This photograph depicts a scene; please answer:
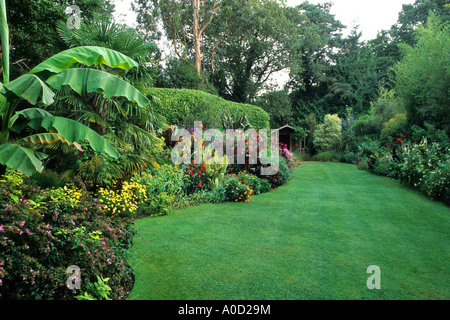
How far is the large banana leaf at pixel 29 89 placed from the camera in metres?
3.45

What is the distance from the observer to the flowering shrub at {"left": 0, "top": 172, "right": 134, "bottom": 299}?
7.96 ft

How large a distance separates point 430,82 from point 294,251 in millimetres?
10396

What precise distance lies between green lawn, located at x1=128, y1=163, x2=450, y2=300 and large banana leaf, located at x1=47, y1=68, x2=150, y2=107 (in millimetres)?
2430

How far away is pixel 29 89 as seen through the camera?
350 centimetres

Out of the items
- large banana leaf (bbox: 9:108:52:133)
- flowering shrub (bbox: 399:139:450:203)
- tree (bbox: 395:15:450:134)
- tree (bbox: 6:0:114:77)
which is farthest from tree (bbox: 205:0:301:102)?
large banana leaf (bbox: 9:108:52:133)

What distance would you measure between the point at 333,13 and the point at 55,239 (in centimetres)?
3829

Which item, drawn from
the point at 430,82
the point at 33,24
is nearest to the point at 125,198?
the point at 33,24

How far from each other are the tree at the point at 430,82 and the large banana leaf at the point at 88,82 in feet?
36.2

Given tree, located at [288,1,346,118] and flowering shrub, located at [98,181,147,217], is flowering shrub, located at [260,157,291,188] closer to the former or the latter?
flowering shrub, located at [98,181,147,217]

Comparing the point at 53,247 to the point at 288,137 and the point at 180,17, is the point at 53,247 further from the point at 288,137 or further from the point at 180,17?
the point at 288,137

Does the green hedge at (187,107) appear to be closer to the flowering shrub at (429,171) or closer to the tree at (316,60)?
the flowering shrub at (429,171)

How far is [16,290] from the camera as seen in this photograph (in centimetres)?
240
